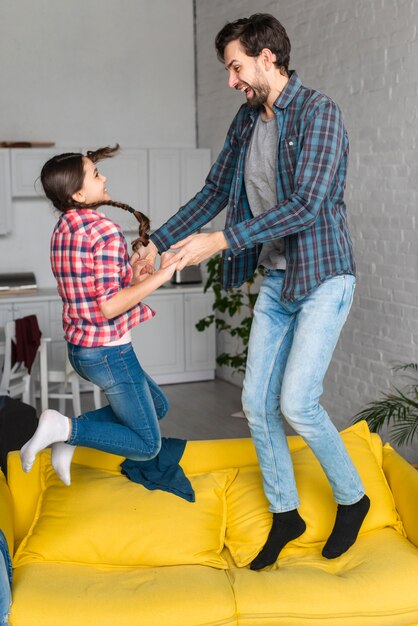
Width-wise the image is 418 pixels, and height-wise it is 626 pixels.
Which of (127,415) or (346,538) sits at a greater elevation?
(127,415)

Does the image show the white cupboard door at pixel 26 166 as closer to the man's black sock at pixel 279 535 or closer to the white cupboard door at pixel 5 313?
the white cupboard door at pixel 5 313

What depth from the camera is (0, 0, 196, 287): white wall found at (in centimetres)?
763

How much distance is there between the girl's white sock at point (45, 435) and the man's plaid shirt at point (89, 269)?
0.92 ft

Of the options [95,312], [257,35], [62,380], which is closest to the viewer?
[257,35]

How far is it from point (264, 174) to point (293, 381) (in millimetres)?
761

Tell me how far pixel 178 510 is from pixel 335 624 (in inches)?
28.9

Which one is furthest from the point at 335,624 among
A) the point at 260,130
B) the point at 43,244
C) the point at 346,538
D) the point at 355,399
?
the point at 43,244

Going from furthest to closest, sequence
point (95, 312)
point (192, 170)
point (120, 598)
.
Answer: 1. point (192, 170)
2. point (95, 312)
3. point (120, 598)

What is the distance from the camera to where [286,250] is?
9.96 ft

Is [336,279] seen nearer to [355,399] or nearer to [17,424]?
[17,424]

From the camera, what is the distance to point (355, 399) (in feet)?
18.9

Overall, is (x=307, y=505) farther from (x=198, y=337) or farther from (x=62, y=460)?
(x=198, y=337)

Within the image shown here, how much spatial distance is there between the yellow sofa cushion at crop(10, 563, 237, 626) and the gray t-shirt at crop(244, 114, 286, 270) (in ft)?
3.81

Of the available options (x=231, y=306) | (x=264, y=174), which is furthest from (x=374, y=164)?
(x=264, y=174)
